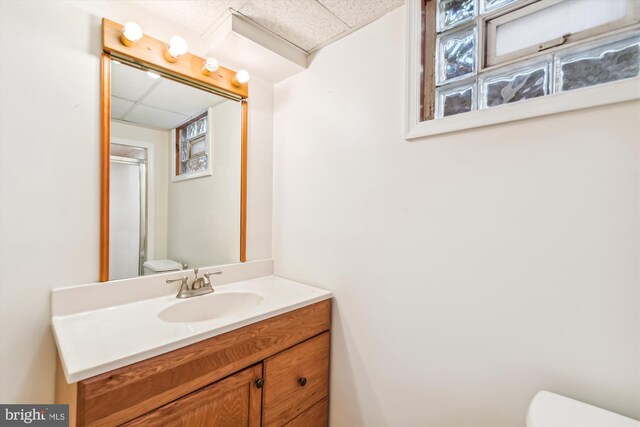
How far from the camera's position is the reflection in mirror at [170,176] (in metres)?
1.28

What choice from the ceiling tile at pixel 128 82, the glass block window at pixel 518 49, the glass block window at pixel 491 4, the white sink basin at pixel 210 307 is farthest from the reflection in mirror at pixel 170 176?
the glass block window at pixel 491 4

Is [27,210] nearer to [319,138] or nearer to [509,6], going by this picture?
[319,138]

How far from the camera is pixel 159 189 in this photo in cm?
142

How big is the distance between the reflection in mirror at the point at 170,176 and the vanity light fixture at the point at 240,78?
4.3 inches

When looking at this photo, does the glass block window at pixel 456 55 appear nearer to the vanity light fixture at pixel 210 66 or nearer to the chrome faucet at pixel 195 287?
the vanity light fixture at pixel 210 66

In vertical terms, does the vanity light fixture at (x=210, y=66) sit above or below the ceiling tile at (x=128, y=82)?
above

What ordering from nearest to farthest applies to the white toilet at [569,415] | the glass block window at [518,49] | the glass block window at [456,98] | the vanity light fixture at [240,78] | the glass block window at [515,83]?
the white toilet at [569,415], the glass block window at [518,49], the glass block window at [515,83], the glass block window at [456,98], the vanity light fixture at [240,78]

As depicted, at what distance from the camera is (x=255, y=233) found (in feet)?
5.87

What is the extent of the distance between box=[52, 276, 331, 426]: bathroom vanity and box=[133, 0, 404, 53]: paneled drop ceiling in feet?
4.51

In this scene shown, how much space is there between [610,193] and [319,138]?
1210 mm

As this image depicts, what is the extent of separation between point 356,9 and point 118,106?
1.19m

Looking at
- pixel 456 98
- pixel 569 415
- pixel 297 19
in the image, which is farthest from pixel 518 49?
pixel 569 415

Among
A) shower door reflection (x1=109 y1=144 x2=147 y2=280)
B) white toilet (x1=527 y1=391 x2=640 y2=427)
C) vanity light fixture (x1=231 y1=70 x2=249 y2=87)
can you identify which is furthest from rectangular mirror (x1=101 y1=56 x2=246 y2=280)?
white toilet (x1=527 y1=391 x2=640 y2=427)

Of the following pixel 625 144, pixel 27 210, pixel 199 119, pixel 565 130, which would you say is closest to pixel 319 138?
pixel 199 119
